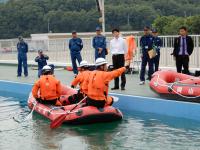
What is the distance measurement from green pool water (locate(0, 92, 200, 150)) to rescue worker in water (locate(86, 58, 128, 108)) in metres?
0.52

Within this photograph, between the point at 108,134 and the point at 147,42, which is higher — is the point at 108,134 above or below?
below

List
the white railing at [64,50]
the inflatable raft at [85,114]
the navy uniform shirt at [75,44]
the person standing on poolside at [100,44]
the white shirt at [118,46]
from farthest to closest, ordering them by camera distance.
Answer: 1. the navy uniform shirt at [75,44]
2. the white railing at [64,50]
3. the person standing on poolside at [100,44]
4. the white shirt at [118,46]
5. the inflatable raft at [85,114]

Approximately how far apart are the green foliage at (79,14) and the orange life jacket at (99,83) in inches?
1658

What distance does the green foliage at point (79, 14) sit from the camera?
174ft

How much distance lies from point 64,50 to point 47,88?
10.1 meters

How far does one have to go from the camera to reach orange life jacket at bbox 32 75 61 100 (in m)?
10.3

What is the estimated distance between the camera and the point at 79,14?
54.5 metres

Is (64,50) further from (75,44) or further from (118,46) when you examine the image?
(118,46)

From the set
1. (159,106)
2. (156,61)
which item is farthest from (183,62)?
(159,106)

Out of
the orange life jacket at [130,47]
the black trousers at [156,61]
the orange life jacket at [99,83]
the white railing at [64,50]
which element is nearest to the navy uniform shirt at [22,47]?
the white railing at [64,50]

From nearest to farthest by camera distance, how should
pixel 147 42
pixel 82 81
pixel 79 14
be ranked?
pixel 82 81
pixel 147 42
pixel 79 14

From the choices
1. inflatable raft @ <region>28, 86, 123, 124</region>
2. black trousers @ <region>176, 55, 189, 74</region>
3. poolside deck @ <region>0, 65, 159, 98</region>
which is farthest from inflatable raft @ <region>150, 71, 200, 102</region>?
inflatable raft @ <region>28, 86, 123, 124</region>

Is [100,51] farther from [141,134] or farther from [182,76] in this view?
[141,134]

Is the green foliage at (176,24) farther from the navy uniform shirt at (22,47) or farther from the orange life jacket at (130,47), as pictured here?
the navy uniform shirt at (22,47)
